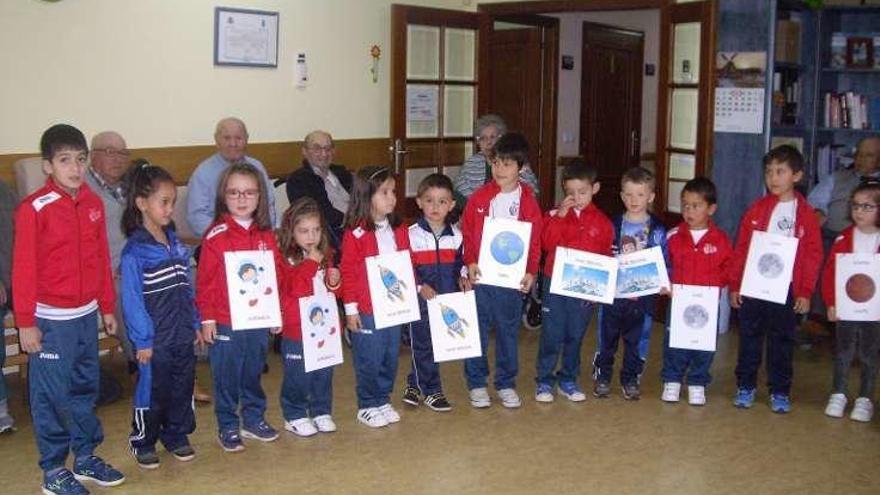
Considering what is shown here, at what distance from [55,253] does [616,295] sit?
2.39 meters

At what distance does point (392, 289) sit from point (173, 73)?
2297mm

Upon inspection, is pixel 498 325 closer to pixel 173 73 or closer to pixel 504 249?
pixel 504 249

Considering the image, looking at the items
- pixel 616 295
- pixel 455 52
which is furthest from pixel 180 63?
pixel 616 295

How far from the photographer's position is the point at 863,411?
430 cm

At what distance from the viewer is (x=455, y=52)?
701cm

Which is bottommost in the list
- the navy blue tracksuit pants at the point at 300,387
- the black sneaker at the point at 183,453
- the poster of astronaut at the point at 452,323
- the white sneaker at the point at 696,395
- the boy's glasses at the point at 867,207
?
the black sneaker at the point at 183,453

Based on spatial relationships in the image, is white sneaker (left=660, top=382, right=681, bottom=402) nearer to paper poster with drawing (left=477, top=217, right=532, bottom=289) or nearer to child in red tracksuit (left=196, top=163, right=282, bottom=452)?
paper poster with drawing (left=477, top=217, right=532, bottom=289)

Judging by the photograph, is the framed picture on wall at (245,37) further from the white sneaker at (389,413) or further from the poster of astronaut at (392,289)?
the white sneaker at (389,413)

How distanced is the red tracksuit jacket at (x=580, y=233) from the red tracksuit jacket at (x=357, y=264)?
867 millimetres

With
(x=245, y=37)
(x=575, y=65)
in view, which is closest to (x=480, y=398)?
(x=245, y=37)

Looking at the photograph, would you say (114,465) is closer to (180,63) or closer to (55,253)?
(55,253)

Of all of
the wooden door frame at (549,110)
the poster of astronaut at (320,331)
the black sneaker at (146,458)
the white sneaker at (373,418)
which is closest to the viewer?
the black sneaker at (146,458)

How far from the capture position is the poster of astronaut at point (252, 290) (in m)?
3.63

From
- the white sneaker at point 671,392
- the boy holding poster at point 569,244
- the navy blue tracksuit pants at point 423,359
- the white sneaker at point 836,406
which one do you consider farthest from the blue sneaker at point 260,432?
the white sneaker at point 836,406
